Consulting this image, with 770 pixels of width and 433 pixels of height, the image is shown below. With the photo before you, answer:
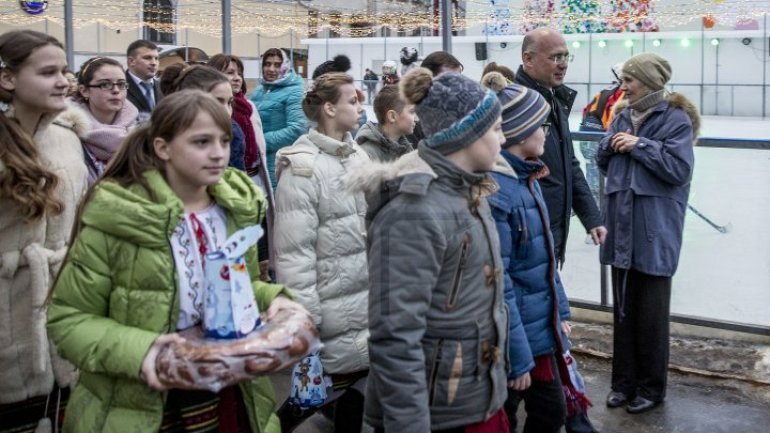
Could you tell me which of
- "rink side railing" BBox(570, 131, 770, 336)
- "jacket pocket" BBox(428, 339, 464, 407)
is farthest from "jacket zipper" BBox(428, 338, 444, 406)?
"rink side railing" BBox(570, 131, 770, 336)

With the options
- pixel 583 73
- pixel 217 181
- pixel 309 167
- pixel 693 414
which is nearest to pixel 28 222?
pixel 217 181

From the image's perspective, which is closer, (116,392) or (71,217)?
(116,392)

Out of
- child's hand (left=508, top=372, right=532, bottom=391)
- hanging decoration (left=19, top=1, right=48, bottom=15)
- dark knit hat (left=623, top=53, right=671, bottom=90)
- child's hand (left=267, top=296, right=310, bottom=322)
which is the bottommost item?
child's hand (left=508, top=372, right=532, bottom=391)

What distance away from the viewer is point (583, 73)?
27.7 m

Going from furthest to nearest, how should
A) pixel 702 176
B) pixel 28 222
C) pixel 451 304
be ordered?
pixel 702 176
pixel 28 222
pixel 451 304

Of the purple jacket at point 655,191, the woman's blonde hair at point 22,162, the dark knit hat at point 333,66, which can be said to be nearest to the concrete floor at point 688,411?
the purple jacket at point 655,191

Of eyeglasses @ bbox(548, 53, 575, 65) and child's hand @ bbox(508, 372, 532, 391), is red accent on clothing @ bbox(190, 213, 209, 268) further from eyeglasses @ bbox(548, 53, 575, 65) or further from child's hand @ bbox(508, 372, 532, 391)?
Answer: eyeglasses @ bbox(548, 53, 575, 65)

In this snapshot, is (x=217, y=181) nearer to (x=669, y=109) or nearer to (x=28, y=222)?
(x=28, y=222)

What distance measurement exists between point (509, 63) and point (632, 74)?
79.2 feet

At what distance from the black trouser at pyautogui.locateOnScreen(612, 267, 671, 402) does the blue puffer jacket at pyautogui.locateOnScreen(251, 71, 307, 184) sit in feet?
8.39

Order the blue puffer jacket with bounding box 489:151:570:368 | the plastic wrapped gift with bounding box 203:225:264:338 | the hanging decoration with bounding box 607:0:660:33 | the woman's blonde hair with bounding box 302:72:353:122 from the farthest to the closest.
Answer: the hanging decoration with bounding box 607:0:660:33 → the woman's blonde hair with bounding box 302:72:353:122 → the blue puffer jacket with bounding box 489:151:570:368 → the plastic wrapped gift with bounding box 203:225:264:338

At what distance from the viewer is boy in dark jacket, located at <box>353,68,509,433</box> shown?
2.77 m

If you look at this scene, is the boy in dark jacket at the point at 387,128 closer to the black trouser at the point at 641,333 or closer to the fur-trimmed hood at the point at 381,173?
the black trouser at the point at 641,333

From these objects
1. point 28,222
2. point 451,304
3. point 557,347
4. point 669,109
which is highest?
point 669,109
